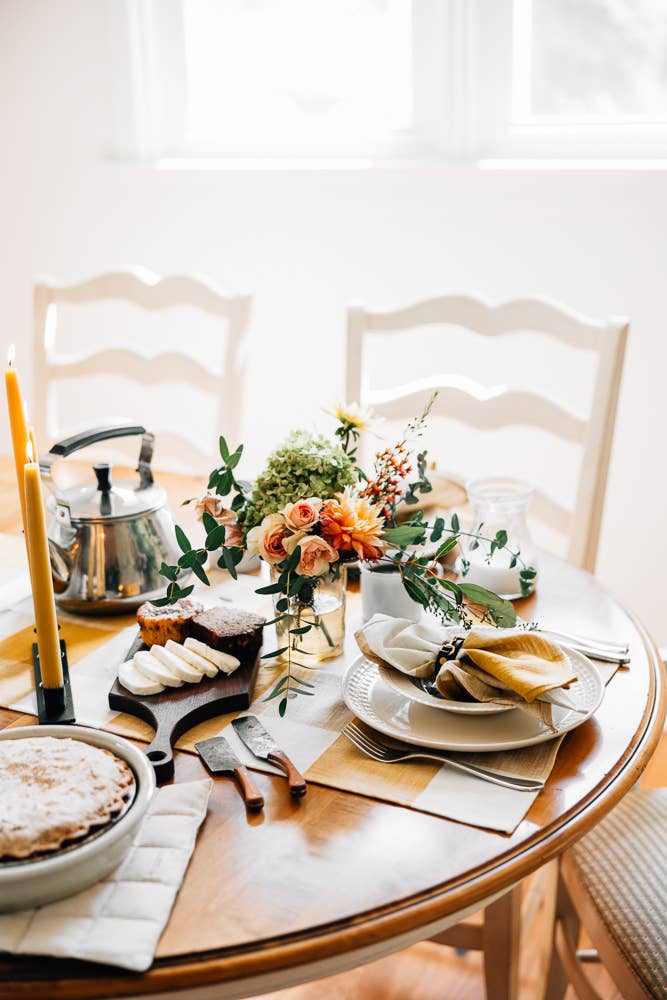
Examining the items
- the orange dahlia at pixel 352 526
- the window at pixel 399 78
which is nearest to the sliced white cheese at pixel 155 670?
the orange dahlia at pixel 352 526

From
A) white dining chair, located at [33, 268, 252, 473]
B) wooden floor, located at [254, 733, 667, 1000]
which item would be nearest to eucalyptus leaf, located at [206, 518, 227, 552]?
white dining chair, located at [33, 268, 252, 473]

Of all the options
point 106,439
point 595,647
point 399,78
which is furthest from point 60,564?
point 399,78

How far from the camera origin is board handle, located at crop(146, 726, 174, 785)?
3.03ft

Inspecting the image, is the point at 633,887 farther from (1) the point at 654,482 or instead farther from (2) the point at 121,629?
(1) the point at 654,482

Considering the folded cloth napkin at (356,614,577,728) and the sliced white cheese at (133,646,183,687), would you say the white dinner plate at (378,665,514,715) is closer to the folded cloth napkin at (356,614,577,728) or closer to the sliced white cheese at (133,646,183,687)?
the folded cloth napkin at (356,614,577,728)

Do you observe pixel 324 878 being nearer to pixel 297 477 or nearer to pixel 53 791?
pixel 53 791

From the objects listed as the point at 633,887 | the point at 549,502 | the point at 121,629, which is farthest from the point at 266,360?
the point at 633,887

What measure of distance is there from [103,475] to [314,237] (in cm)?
156

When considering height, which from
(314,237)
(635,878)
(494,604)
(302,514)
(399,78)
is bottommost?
(635,878)

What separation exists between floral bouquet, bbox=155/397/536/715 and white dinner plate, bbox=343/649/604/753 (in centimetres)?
7

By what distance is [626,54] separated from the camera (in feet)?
7.50

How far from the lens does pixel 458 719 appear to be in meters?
1.00

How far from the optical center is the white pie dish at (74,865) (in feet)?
2.39

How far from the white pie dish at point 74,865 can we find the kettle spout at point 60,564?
45 cm
